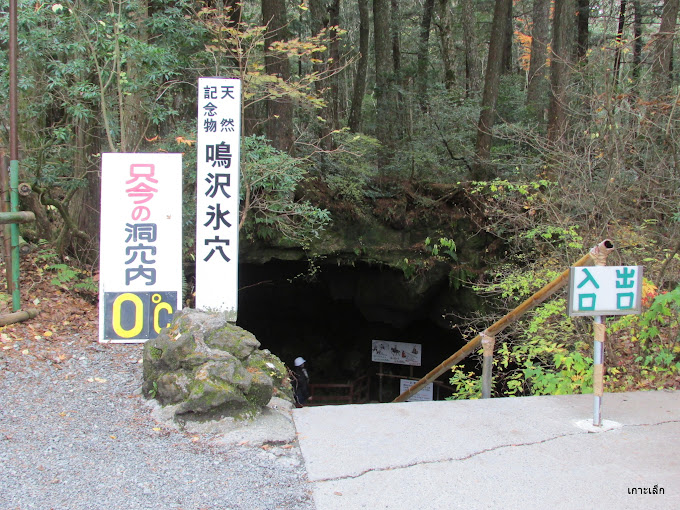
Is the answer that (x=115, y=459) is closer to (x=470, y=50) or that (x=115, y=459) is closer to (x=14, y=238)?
(x=14, y=238)

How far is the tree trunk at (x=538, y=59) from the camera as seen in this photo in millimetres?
13211

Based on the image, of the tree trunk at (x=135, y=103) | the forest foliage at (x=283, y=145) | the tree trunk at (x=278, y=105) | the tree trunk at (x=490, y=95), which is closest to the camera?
the forest foliage at (x=283, y=145)

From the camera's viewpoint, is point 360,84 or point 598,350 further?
point 360,84

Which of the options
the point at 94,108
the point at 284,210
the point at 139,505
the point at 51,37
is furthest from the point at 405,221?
the point at 139,505

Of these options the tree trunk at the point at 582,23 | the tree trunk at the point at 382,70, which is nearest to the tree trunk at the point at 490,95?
the tree trunk at the point at 382,70

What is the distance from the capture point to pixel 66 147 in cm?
787

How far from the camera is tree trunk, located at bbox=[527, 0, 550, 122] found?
13.2 m

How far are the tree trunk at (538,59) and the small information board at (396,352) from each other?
7.11 metres

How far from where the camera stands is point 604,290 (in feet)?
11.8

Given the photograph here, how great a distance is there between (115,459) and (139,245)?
8.51ft

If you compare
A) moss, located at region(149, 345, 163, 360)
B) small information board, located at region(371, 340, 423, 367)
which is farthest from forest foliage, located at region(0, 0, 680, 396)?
small information board, located at region(371, 340, 423, 367)

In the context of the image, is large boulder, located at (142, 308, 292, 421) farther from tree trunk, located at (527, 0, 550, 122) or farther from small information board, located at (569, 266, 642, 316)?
tree trunk, located at (527, 0, 550, 122)

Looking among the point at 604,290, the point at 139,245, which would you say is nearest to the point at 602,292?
the point at 604,290

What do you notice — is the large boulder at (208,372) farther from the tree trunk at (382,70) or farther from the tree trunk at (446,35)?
the tree trunk at (446,35)
